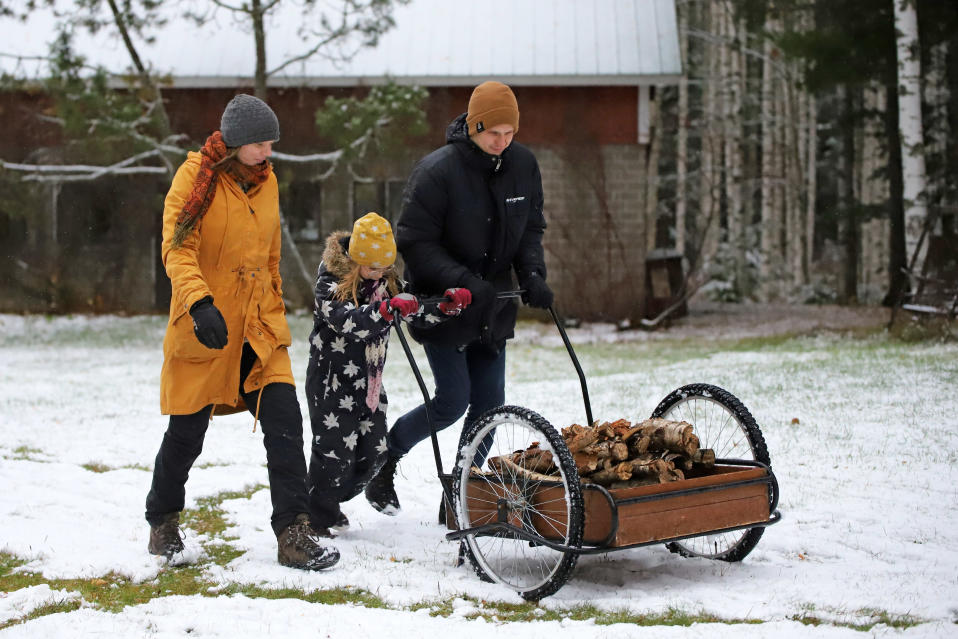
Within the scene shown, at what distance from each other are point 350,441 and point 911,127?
506 inches

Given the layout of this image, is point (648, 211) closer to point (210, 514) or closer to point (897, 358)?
point (897, 358)

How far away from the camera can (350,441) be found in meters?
4.85

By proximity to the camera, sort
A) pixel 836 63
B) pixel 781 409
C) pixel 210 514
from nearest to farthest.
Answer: pixel 210 514
pixel 781 409
pixel 836 63

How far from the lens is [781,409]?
816 cm

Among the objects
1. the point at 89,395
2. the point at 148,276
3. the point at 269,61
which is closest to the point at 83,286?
the point at 148,276

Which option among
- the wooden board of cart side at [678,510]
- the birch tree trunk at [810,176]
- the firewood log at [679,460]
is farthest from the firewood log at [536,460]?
the birch tree trunk at [810,176]

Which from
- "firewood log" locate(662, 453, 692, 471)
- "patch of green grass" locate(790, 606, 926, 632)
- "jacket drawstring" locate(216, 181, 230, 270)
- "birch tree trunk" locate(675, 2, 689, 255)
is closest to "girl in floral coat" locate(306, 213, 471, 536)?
"jacket drawstring" locate(216, 181, 230, 270)

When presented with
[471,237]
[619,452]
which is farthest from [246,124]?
[619,452]

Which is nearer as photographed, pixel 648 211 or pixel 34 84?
pixel 34 84

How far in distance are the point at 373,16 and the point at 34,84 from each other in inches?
200

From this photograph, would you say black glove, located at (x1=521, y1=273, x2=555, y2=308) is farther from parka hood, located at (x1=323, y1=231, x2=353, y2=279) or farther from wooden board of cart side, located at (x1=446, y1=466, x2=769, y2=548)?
wooden board of cart side, located at (x1=446, y1=466, x2=769, y2=548)

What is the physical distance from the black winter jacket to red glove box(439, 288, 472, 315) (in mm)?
163

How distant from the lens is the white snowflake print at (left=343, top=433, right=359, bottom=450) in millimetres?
4844

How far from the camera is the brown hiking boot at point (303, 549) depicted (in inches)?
174
